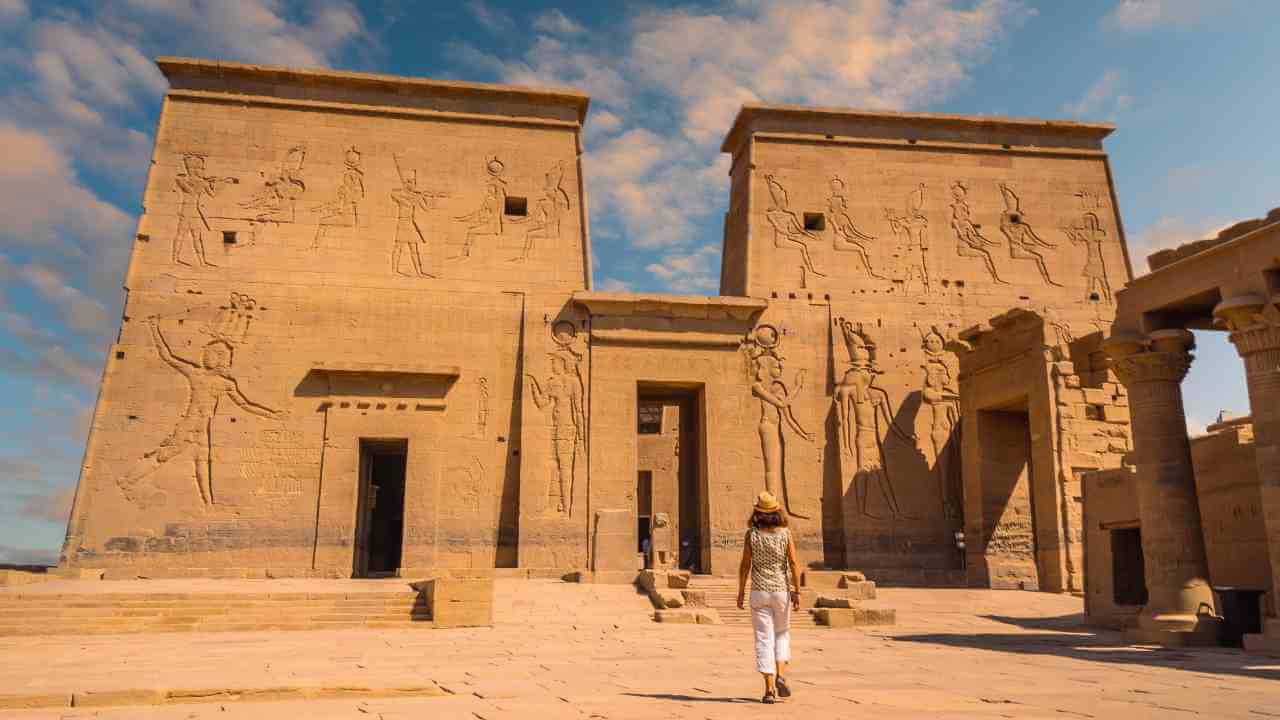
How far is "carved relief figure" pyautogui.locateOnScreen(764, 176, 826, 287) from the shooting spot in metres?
18.9

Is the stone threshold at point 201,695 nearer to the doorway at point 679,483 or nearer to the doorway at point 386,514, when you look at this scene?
the doorway at point 679,483

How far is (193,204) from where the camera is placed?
57.6ft

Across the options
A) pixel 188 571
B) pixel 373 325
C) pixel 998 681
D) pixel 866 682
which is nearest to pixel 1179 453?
pixel 998 681

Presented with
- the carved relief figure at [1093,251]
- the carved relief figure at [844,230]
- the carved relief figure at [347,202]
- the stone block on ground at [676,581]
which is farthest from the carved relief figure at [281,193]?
the carved relief figure at [1093,251]

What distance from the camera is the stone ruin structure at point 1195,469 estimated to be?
860 centimetres

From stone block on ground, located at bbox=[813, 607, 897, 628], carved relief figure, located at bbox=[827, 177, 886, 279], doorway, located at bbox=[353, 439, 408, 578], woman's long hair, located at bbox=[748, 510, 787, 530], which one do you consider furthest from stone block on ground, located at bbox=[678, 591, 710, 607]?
doorway, located at bbox=[353, 439, 408, 578]

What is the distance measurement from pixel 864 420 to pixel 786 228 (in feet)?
14.0

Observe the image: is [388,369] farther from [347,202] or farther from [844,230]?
[844,230]

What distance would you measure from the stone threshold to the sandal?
1.99 metres

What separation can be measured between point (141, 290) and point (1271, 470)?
17369 millimetres

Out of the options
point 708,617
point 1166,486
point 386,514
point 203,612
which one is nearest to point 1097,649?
point 1166,486

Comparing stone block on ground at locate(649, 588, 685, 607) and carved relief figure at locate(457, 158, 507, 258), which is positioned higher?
carved relief figure at locate(457, 158, 507, 258)

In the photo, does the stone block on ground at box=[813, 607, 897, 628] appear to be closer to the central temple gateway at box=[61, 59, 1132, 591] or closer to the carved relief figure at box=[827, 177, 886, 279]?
the central temple gateway at box=[61, 59, 1132, 591]

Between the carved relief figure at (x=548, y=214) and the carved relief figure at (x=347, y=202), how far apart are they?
305 cm
